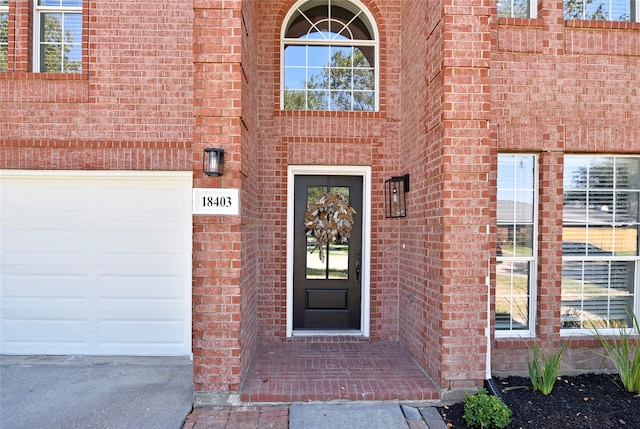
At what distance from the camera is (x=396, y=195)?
14.4 ft

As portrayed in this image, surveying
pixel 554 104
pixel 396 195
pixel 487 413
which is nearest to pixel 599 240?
pixel 554 104

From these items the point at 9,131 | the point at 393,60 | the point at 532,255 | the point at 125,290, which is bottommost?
the point at 125,290

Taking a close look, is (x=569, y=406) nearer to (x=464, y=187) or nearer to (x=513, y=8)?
(x=464, y=187)

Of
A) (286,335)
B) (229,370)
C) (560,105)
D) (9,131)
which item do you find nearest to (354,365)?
(286,335)

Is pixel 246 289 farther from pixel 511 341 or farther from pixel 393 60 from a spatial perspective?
pixel 393 60

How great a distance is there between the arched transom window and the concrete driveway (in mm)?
3432

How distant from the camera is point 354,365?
387 cm

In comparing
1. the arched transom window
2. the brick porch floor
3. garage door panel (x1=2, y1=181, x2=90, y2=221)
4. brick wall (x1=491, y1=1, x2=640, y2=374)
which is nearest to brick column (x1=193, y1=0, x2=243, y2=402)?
the brick porch floor

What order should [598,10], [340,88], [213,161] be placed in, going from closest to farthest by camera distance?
[213,161] → [598,10] → [340,88]

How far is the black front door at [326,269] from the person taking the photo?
15.2ft

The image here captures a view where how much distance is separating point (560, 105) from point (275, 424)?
4245mm

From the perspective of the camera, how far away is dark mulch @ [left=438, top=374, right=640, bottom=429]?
303cm

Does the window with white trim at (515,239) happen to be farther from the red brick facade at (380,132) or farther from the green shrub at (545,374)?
the green shrub at (545,374)

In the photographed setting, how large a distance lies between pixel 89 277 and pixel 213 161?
260cm
